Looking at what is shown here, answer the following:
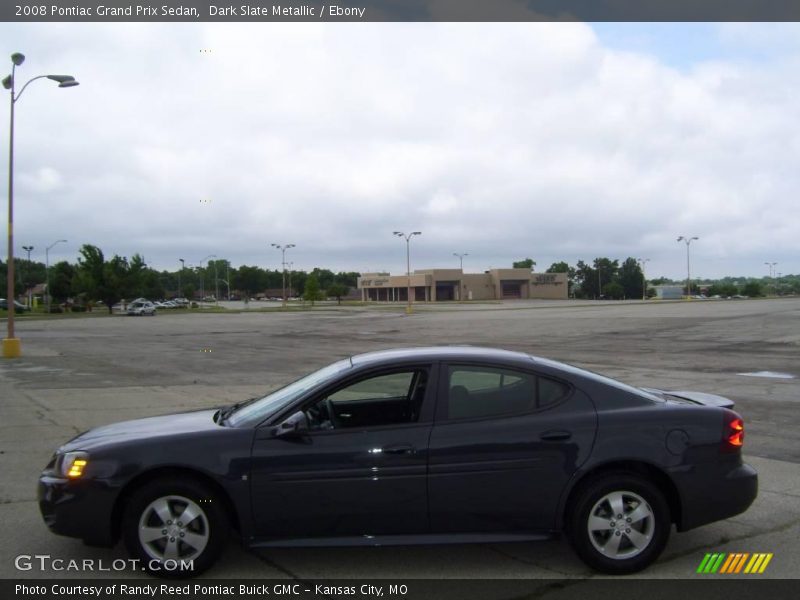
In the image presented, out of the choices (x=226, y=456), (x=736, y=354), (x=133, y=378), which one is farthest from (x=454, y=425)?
(x=736, y=354)

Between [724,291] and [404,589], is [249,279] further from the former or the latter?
[404,589]

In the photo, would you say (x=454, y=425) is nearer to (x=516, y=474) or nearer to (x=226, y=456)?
(x=516, y=474)

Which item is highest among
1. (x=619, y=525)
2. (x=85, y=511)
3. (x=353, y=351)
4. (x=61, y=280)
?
(x=61, y=280)

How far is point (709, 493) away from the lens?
4430 mm

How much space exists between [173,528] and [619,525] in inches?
110

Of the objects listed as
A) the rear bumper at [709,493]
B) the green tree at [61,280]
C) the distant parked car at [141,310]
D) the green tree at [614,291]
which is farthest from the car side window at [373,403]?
the green tree at [614,291]

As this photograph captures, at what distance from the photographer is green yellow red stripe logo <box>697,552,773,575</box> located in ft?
14.5

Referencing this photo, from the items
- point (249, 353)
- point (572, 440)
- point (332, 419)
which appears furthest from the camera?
point (249, 353)

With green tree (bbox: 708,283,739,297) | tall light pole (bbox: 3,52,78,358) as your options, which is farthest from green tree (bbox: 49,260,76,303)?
green tree (bbox: 708,283,739,297)

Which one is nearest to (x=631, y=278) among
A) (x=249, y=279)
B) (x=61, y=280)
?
(x=249, y=279)

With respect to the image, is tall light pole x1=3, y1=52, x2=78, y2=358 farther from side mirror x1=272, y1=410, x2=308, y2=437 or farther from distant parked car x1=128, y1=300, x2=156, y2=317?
distant parked car x1=128, y1=300, x2=156, y2=317

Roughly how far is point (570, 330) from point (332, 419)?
92.9ft

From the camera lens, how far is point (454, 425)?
14.4 feet

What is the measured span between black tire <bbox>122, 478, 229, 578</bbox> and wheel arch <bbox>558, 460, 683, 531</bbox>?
218 centimetres
